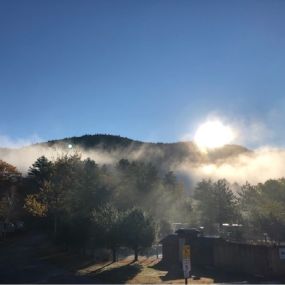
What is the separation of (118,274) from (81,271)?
5374 millimetres

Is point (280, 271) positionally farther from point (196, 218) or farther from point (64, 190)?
point (196, 218)

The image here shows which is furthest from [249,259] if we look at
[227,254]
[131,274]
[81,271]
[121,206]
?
[121,206]

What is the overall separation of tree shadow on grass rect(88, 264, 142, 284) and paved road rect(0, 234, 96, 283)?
1.92 metres

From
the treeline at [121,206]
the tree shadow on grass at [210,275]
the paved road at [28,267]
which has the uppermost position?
the treeline at [121,206]

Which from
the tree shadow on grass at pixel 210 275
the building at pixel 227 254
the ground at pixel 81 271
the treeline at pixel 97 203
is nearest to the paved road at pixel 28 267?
the ground at pixel 81 271

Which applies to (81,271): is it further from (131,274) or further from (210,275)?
(210,275)

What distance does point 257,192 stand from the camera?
13075cm

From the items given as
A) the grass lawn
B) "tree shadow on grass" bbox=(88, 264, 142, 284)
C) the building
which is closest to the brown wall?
the building

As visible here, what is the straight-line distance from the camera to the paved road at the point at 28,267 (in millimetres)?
45531

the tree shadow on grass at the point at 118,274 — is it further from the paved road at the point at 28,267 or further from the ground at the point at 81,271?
the paved road at the point at 28,267

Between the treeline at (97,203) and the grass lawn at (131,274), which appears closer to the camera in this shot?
the grass lawn at (131,274)

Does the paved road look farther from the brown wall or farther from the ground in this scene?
the brown wall

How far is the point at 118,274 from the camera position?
4862cm

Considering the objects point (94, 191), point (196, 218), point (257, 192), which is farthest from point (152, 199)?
point (257, 192)
